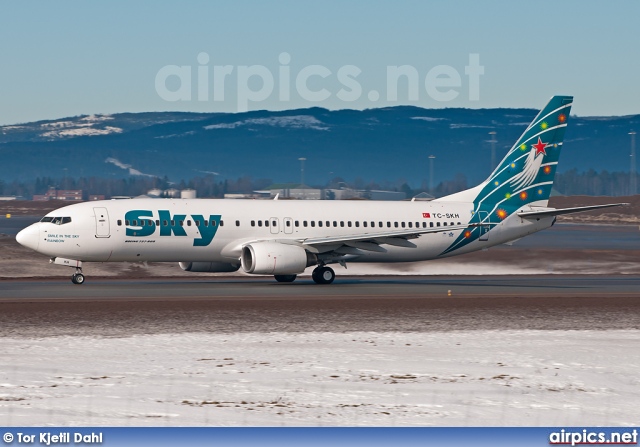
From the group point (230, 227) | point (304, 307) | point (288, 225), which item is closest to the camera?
point (304, 307)

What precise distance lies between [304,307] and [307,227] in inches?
527

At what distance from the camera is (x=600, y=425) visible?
17250mm

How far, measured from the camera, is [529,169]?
174 ft

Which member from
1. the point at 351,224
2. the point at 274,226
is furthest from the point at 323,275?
the point at 351,224

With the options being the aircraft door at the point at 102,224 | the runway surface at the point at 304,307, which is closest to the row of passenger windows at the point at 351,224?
the runway surface at the point at 304,307

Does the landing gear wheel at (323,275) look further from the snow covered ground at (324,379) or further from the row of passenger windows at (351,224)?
the snow covered ground at (324,379)

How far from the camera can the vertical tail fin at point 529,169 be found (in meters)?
52.5

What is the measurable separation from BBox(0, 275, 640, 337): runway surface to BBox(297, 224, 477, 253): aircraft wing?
1.75m

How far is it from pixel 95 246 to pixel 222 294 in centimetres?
728

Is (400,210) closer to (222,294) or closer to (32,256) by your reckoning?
(222,294)

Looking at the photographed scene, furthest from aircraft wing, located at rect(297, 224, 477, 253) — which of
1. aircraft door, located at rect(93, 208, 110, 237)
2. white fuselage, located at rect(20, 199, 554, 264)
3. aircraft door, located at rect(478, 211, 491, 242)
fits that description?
aircraft door, located at rect(93, 208, 110, 237)

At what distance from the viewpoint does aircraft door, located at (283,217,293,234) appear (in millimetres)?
48438

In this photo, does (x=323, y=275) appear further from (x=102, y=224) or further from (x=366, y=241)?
(x=102, y=224)

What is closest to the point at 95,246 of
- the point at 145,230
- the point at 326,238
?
the point at 145,230
